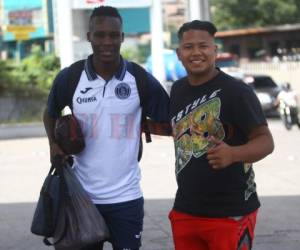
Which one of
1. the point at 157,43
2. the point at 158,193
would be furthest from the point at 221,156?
the point at 157,43

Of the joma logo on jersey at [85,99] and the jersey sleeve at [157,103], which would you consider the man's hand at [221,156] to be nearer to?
the jersey sleeve at [157,103]

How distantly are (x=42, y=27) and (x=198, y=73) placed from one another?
122ft

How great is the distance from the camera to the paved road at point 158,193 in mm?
6366

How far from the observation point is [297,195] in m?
8.38

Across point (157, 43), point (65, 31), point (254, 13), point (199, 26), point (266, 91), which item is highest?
point (254, 13)

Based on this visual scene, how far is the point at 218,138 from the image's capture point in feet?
10.8

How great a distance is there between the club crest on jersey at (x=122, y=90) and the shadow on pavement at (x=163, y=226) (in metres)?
2.57

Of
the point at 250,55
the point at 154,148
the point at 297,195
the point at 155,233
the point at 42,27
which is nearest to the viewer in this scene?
the point at 155,233

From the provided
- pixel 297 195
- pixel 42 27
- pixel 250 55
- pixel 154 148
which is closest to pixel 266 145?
pixel 297 195

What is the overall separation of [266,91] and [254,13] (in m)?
31.4

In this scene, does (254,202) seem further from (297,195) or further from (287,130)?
(287,130)

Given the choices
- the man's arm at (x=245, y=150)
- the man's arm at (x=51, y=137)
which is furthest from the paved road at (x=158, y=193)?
the man's arm at (x=245, y=150)

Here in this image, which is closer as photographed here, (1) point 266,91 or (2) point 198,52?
(2) point 198,52

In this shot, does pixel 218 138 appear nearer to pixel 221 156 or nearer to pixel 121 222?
pixel 221 156
